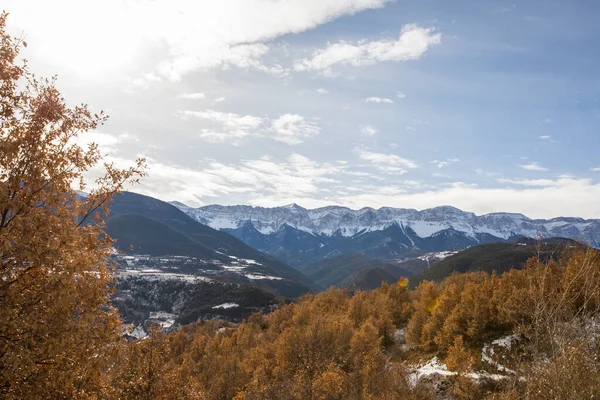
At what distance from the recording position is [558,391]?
14.1 meters

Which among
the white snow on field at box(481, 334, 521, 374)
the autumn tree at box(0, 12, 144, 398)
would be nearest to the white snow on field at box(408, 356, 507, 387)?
the white snow on field at box(481, 334, 521, 374)

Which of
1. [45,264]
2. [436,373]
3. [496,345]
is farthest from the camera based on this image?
[496,345]

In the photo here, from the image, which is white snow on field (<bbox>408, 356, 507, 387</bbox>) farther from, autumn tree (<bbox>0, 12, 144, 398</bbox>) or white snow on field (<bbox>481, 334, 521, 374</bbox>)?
autumn tree (<bbox>0, 12, 144, 398</bbox>)

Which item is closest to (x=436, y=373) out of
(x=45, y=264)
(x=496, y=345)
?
(x=496, y=345)

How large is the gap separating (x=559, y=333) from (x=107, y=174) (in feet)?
65.7

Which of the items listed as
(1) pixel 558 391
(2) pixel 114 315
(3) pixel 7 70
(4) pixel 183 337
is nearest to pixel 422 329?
(1) pixel 558 391

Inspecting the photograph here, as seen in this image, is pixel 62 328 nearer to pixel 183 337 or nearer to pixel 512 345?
pixel 512 345

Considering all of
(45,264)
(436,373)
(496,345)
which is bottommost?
(436,373)

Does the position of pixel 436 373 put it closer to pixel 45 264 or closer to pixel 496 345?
pixel 496 345

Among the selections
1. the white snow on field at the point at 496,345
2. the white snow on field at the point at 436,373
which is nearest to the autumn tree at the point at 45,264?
the white snow on field at the point at 436,373

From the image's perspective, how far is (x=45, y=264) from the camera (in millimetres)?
11750

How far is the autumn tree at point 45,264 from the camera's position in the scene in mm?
11312

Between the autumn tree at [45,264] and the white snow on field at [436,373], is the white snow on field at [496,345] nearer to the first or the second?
the white snow on field at [436,373]

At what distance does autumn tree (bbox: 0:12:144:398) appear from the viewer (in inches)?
445
